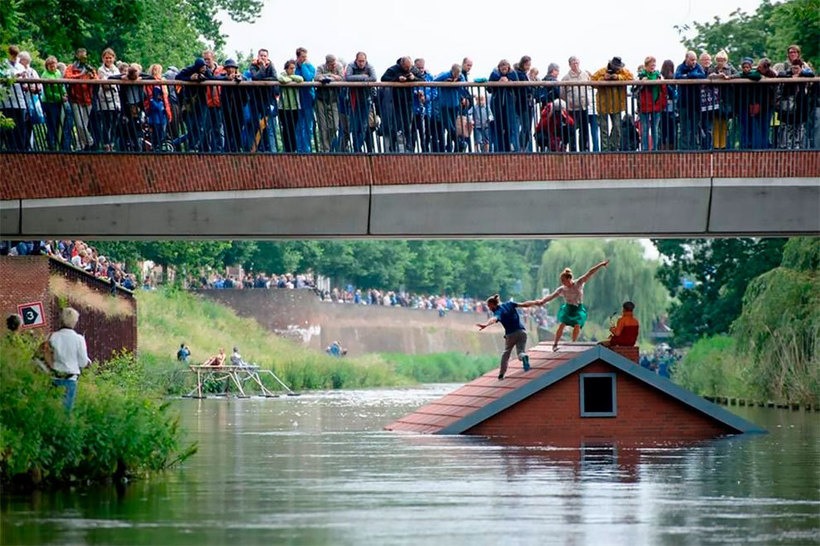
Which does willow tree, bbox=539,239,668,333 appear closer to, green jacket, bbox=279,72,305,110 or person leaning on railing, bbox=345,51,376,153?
person leaning on railing, bbox=345,51,376,153

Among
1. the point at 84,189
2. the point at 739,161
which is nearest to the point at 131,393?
the point at 84,189

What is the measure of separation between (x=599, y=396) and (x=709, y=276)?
38626 millimetres

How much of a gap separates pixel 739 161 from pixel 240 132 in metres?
7.81

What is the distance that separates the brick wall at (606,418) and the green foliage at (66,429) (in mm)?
10529

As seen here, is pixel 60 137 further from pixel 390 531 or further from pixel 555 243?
pixel 555 243

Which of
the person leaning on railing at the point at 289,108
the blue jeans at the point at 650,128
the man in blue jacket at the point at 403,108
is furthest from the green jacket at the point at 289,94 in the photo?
the blue jeans at the point at 650,128

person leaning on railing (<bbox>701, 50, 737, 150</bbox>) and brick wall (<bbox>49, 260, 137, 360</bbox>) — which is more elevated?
person leaning on railing (<bbox>701, 50, 737, 150</bbox>)

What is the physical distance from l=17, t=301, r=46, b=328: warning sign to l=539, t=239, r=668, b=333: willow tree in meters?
61.1

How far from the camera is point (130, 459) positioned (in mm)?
19562

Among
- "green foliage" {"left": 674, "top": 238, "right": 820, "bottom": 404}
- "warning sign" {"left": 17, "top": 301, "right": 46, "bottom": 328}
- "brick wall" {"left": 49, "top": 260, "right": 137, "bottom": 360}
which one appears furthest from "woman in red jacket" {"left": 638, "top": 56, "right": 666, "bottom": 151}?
"green foliage" {"left": 674, "top": 238, "right": 820, "bottom": 404}

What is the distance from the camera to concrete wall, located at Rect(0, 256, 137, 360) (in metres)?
31.3

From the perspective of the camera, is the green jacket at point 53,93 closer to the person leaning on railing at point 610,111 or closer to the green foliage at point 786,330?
the person leaning on railing at point 610,111

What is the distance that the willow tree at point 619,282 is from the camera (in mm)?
91500

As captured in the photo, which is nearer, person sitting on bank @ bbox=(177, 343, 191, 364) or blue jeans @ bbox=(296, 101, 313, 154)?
blue jeans @ bbox=(296, 101, 313, 154)
